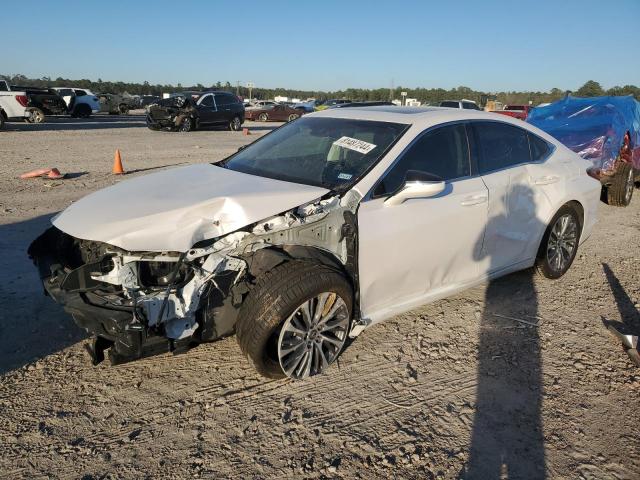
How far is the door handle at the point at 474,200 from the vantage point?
12.9 feet

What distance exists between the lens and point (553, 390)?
11.1 feet

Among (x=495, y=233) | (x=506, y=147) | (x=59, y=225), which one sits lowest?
(x=495, y=233)

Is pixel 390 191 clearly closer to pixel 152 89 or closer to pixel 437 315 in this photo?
pixel 437 315

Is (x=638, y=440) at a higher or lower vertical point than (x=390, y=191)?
lower

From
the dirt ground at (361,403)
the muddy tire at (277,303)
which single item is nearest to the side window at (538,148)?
the dirt ground at (361,403)

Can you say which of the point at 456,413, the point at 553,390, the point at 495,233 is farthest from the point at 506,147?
the point at 456,413

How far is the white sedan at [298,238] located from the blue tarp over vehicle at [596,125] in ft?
15.7

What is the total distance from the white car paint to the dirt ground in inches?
17.7

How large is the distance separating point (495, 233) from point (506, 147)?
32.3 inches

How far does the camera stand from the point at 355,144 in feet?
12.7

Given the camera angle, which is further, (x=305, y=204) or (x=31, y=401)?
(x=305, y=204)

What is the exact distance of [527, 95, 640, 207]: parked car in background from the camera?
842 centimetres

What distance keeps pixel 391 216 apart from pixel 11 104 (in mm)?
19772

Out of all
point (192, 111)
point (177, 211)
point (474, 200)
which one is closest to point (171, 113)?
point (192, 111)
